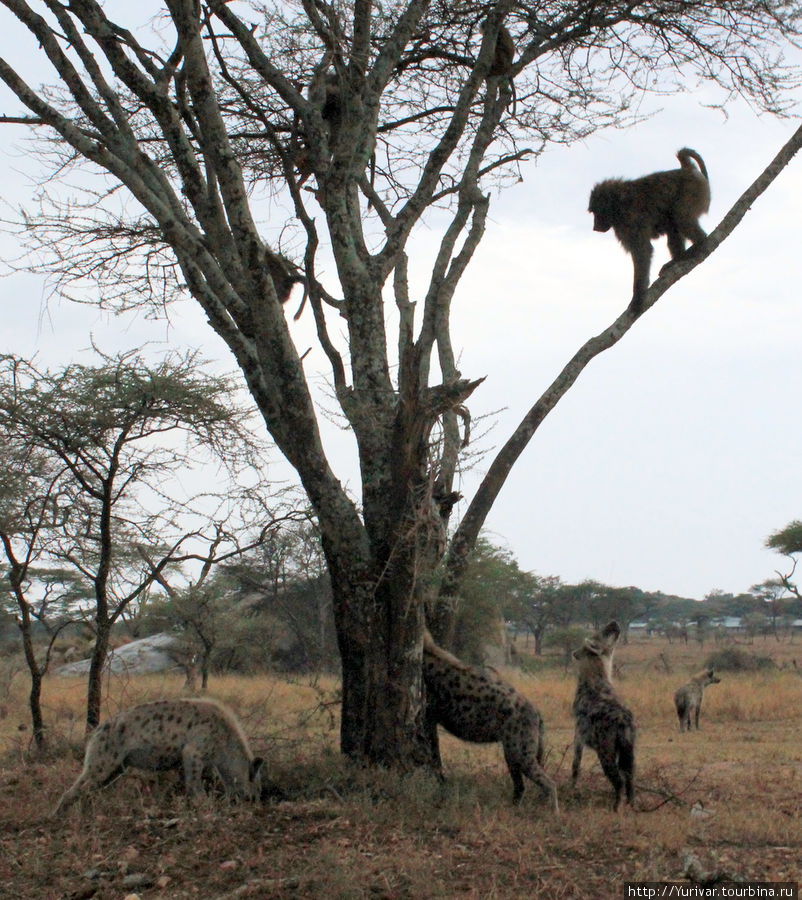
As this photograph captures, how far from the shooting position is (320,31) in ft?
23.4

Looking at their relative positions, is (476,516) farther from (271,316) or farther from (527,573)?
(527,573)

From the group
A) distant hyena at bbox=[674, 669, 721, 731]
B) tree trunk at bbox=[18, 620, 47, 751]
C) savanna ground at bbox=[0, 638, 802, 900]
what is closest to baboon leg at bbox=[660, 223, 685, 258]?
savanna ground at bbox=[0, 638, 802, 900]

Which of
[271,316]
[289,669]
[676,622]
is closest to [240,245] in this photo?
[271,316]

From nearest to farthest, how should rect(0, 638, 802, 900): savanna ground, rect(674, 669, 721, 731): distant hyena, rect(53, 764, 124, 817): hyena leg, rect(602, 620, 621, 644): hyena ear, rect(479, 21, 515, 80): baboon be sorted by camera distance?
rect(0, 638, 802, 900): savanna ground < rect(53, 764, 124, 817): hyena leg < rect(602, 620, 621, 644): hyena ear < rect(479, 21, 515, 80): baboon < rect(674, 669, 721, 731): distant hyena

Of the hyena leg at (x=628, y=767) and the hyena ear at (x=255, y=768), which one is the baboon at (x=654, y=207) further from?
the hyena ear at (x=255, y=768)

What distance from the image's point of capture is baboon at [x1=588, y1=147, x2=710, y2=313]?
914 centimetres

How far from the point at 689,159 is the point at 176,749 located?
7033mm

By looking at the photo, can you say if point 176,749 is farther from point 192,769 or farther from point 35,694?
point 35,694

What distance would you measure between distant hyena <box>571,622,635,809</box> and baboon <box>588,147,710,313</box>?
360cm

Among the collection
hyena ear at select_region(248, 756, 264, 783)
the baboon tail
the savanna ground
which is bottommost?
the savanna ground

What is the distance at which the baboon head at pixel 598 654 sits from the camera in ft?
22.4

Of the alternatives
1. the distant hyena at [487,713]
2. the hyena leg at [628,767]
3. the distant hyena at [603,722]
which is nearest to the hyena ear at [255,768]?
the distant hyena at [487,713]

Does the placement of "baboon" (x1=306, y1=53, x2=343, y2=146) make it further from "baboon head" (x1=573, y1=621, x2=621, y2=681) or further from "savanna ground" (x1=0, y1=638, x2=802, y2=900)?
"savanna ground" (x1=0, y1=638, x2=802, y2=900)

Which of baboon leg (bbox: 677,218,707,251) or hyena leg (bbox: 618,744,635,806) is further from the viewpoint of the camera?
baboon leg (bbox: 677,218,707,251)
